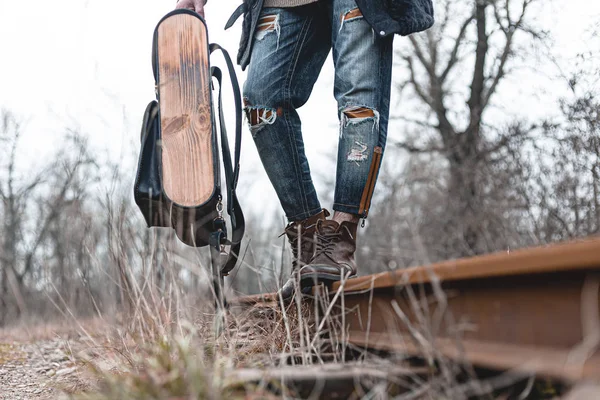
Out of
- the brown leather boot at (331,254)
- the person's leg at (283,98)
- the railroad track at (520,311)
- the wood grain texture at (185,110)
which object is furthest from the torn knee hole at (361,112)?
the railroad track at (520,311)

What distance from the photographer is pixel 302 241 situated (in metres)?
2.35

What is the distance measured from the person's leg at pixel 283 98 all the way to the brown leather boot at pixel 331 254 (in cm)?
19

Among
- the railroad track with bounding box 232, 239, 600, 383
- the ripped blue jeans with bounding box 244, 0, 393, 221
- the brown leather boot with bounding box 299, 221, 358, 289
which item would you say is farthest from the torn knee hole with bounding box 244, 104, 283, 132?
the railroad track with bounding box 232, 239, 600, 383

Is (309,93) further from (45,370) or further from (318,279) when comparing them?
(45,370)

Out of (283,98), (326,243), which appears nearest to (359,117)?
(283,98)

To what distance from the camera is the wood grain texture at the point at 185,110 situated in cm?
219

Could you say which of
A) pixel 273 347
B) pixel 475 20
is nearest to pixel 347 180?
pixel 273 347

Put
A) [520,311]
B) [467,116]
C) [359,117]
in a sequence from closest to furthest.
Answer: [520,311], [359,117], [467,116]

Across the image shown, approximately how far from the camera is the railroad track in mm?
953

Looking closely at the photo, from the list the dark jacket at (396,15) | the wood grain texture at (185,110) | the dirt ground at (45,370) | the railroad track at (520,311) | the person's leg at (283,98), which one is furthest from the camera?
the person's leg at (283,98)

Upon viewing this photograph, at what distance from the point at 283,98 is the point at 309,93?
0.61ft

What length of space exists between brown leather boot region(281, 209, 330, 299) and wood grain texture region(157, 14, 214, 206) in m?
0.39

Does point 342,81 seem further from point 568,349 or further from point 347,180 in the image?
point 568,349

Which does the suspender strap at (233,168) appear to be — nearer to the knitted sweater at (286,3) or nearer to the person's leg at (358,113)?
the knitted sweater at (286,3)
